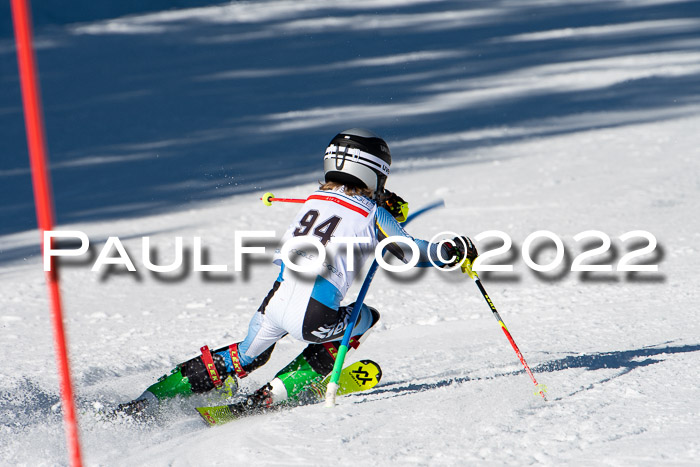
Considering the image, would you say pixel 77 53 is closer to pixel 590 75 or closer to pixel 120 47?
pixel 120 47

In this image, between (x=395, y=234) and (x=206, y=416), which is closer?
(x=395, y=234)

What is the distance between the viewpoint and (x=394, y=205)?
13.0 feet

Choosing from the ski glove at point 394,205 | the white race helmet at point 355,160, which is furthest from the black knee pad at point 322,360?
the white race helmet at point 355,160

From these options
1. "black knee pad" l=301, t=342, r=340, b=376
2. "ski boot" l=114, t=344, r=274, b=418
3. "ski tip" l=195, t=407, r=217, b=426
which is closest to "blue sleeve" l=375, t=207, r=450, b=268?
"black knee pad" l=301, t=342, r=340, b=376

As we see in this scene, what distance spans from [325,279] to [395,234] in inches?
13.4

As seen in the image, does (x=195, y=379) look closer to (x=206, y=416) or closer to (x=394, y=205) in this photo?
(x=206, y=416)

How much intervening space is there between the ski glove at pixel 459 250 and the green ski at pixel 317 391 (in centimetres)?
67

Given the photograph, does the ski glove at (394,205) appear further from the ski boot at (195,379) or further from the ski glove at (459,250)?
the ski boot at (195,379)

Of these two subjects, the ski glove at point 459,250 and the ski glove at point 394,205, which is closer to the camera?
the ski glove at point 459,250

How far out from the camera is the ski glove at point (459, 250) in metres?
3.80

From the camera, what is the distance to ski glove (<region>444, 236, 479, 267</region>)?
12.5 feet

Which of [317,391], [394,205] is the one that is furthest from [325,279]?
[317,391]

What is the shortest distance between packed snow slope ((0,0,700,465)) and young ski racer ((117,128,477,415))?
19 cm

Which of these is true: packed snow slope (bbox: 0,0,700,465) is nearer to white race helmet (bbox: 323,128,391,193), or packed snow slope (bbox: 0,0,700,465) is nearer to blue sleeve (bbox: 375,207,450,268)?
blue sleeve (bbox: 375,207,450,268)
